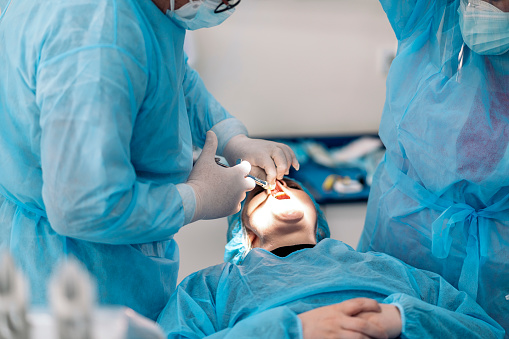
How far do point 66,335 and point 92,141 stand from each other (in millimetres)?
446

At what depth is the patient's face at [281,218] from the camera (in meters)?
1.58

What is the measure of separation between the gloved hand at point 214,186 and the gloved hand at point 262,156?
0.21 meters

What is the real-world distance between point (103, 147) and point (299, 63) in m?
2.24

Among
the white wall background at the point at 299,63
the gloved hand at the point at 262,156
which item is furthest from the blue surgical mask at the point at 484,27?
the white wall background at the point at 299,63

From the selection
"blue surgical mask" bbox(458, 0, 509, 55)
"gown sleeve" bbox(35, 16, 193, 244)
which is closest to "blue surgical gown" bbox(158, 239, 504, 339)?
"gown sleeve" bbox(35, 16, 193, 244)

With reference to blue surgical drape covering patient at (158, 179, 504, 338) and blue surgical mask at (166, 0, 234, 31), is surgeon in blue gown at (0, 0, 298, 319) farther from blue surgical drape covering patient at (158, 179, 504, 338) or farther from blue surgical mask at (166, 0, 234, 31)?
blue surgical drape covering patient at (158, 179, 504, 338)

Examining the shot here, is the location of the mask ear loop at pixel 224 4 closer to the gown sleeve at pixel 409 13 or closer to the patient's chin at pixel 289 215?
the gown sleeve at pixel 409 13

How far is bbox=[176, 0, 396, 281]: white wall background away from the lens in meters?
2.85

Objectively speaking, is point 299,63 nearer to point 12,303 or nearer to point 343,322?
point 343,322

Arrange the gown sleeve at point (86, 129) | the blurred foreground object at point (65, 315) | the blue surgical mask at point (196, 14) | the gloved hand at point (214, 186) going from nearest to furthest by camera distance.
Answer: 1. the blurred foreground object at point (65, 315)
2. the gown sleeve at point (86, 129)
3. the blue surgical mask at point (196, 14)
4. the gloved hand at point (214, 186)

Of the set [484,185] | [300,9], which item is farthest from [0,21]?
[300,9]

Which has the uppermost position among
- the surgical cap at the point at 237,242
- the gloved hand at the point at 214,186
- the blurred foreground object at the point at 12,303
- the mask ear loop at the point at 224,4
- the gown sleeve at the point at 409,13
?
the mask ear loop at the point at 224,4

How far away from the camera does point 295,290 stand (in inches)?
50.2

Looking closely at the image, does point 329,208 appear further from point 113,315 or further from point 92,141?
point 113,315
